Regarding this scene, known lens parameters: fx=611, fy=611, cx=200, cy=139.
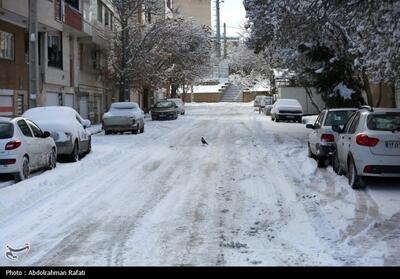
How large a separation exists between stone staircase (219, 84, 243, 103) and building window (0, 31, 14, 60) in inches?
2952

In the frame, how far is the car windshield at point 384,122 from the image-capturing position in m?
11.7

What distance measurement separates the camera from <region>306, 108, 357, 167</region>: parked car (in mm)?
15109

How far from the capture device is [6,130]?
13266 millimetres

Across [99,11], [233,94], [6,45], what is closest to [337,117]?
[6,45]

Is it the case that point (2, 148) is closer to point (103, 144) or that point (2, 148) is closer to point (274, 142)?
point (103, 144)

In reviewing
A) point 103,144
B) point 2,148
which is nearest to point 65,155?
point 2,148

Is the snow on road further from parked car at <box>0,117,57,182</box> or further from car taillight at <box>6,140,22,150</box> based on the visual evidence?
car taillight at <box>6,140,22,150</box>

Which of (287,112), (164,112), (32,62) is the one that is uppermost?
(32,62)

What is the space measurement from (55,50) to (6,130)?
2097 cm

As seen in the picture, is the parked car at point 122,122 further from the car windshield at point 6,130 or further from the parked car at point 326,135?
the car windshield at point 6,130

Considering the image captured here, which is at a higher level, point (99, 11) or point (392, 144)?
point (99, 11)

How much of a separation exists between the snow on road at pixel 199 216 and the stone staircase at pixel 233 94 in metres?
85.2

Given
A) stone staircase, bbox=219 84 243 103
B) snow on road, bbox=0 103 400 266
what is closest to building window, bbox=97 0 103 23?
snow on road, bbox=0 103 400 266

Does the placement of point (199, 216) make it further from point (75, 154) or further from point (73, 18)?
point (73, 18)
